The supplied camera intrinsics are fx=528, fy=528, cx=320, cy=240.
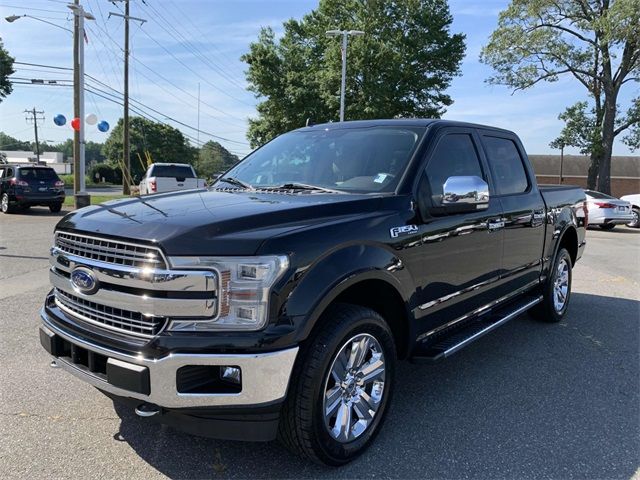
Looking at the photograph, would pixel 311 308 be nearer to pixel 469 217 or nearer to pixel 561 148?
pixel 469 217

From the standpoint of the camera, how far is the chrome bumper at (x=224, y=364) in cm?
238

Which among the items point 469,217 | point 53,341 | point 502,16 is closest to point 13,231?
point 53,341

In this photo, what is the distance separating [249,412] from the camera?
2445 millimetres

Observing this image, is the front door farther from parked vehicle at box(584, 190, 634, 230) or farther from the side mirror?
parked vehicle at box(584, 190, 634, 230)

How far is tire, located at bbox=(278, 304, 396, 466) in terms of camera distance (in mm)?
2586

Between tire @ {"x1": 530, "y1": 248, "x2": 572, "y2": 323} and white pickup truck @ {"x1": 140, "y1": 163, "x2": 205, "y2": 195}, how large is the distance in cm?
1327

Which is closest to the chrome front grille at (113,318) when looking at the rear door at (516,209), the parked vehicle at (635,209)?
the rear door at (516,209)

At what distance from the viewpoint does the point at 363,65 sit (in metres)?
31.7

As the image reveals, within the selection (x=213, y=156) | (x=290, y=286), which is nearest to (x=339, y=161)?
(x=290, y=286)

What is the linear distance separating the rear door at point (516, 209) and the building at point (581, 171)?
5458 cm

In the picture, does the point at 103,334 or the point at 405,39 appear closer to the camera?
the point at 103,334

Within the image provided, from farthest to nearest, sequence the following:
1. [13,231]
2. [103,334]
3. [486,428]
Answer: [13,231] < [486,428] < [103,334]

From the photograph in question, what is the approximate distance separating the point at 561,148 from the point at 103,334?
1273 inches

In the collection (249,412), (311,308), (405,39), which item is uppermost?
(405,39)
